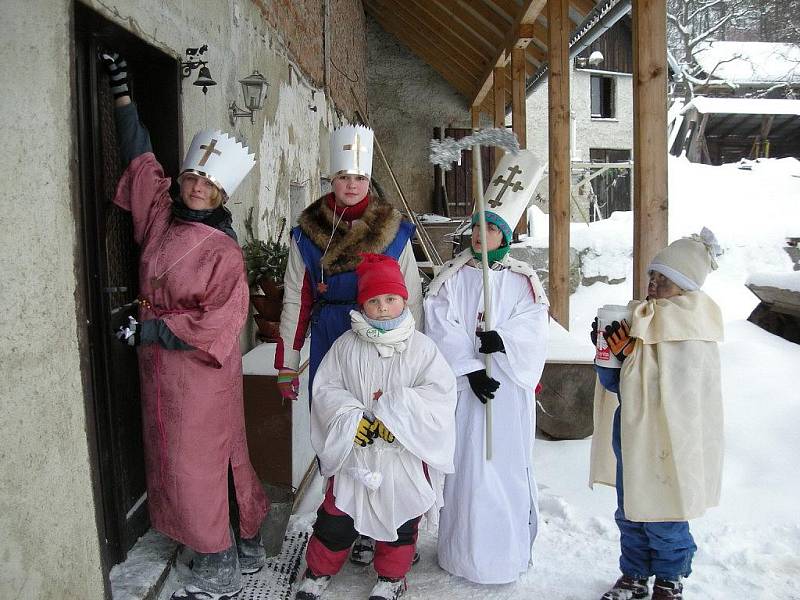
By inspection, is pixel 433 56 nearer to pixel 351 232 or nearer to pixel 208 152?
pixel 351 232

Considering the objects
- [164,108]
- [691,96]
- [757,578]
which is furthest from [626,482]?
[691,96]

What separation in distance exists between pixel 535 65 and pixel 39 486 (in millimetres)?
9805

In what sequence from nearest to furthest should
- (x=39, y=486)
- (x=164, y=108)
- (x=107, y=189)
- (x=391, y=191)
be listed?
(x=39, y=486)
(x=107, y=189)
(x=164, y=108)
(x=391, y=191)

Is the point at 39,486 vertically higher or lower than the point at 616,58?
lower

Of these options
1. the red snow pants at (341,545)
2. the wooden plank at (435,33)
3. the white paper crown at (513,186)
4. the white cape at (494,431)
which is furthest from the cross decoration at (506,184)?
the wooden plank at (435,33)

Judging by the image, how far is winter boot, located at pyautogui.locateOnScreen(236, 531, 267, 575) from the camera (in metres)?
2.90

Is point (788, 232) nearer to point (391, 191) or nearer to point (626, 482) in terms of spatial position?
point (391, 191)

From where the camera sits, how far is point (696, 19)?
2530 centimetres

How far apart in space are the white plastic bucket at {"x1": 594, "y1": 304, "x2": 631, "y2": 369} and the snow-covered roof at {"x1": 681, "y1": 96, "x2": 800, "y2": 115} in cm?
2151

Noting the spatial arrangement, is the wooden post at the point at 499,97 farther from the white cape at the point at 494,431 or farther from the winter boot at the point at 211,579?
the winter boot at the point at 211,579

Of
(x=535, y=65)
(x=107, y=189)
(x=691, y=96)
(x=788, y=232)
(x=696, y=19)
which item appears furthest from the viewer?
(x=696, y=19)

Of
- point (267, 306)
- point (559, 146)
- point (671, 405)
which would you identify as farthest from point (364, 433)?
point (559, 146)

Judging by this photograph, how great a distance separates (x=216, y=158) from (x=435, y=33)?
1073 cm

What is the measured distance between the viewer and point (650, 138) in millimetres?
3785
